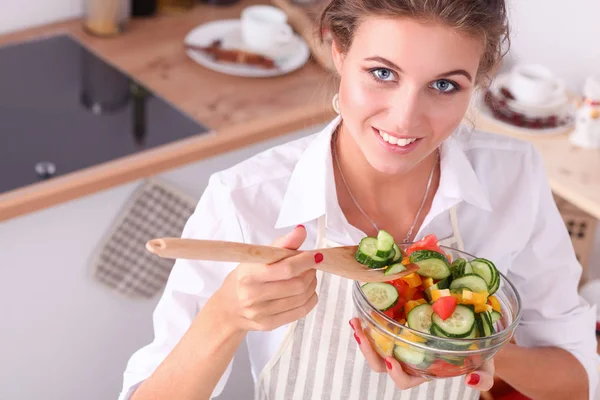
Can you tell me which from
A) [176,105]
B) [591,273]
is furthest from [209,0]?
[591,273]

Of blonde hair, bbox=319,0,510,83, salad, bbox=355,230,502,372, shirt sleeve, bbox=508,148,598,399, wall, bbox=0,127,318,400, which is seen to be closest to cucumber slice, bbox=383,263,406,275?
salad, bbox=355,230,502,372

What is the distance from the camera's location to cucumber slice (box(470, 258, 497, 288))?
1.16 meters

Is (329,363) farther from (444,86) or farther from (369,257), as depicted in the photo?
(444,86)

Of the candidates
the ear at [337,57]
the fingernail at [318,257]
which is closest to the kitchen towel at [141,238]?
the ear at [337,57]

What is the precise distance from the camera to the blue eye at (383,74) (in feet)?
3.98

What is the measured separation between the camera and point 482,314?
1.12 m

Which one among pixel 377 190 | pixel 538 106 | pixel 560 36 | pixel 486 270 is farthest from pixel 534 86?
pixel 486 270

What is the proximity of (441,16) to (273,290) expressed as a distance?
0.43 metres

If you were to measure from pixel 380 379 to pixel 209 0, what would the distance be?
58.4 inches

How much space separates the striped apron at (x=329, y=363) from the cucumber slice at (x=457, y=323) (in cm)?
32

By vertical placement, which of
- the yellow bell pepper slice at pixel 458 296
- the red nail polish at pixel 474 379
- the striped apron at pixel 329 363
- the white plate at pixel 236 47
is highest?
the yellow bell pepper slice at pixel 458 296

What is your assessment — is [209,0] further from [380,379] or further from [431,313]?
[431,313]

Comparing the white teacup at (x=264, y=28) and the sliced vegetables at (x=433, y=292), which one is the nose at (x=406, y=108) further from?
the white teacup at (x=264, y=28)

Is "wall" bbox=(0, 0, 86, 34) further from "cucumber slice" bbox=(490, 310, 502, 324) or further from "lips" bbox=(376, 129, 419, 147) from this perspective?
"cucumber slice" bbox=(490, 310, 502, 324)
